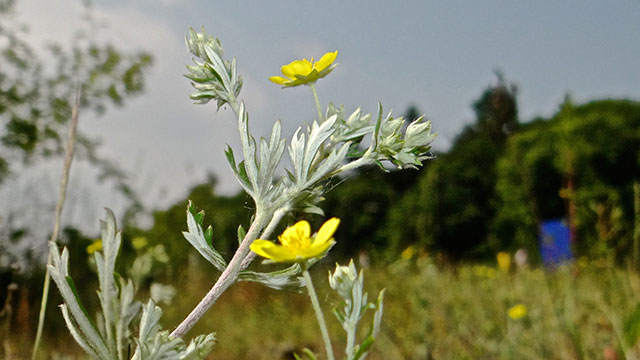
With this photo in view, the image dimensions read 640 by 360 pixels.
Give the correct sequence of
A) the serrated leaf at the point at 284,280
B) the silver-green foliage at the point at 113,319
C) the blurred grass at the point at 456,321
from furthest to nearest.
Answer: the blurred grass at the point at 456,321 < the serrated leaf at the point at 284,280 < the silver-green foliage at the point at 113,319

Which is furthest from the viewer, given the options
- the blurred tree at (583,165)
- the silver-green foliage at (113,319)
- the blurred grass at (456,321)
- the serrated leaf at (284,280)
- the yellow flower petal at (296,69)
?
the blurred tree at (583,165)

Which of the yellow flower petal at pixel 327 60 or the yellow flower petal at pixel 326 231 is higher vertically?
the yellow flower petal at pixel 327 60

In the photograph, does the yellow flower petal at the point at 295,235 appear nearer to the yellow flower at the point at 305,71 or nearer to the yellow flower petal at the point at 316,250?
the yellow flower petal at the point at 316,250

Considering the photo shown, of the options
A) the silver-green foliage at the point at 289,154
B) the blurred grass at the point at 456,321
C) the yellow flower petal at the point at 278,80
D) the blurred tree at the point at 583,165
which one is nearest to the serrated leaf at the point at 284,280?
the silver-green foliage at the point at 289,154

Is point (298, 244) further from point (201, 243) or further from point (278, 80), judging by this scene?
point (278, 80)

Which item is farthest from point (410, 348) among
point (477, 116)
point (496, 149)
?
point (477, 116)

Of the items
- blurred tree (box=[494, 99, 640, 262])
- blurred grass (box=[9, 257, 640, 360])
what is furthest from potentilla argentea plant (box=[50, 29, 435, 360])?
blurred tree (box=[494, 99, 640, 262])

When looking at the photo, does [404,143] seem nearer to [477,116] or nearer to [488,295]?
[488,295]

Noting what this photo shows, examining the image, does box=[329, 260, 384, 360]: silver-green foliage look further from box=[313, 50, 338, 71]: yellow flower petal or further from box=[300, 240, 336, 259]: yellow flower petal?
box=[313, 50, 338, 71]: yellow flower petal
